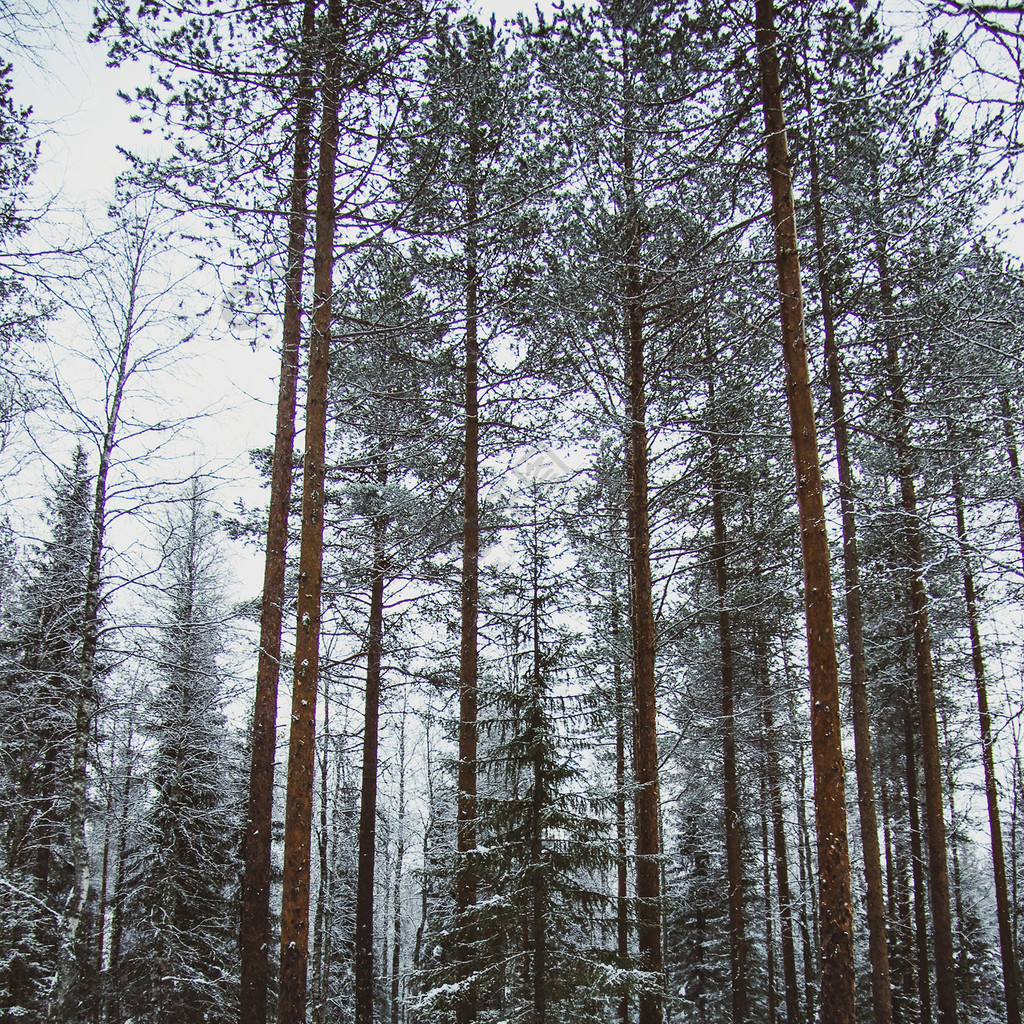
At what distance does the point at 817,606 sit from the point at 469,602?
5.41m

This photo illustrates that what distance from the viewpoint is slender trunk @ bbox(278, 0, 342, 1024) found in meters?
5.96

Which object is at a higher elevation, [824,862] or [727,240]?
[727,240]

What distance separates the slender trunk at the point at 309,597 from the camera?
5957mm

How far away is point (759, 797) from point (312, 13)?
20375 mm

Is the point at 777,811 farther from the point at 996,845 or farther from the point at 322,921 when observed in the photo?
the point at 322,921

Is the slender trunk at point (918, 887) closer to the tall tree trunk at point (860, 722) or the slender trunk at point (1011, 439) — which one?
the tall tree trunk at point (860, 722)

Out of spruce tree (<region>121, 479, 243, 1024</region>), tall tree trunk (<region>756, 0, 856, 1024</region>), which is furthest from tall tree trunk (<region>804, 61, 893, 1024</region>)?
spruce tree (<region>121, 479, 243, 1024</region>)

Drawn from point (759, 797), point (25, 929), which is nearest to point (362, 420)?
point (25, 929)

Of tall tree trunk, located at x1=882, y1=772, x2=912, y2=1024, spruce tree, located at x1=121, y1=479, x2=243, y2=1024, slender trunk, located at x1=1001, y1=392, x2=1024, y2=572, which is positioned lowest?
tall tree trunk, located at x1=882, y1=772, x2=912, y2=1024

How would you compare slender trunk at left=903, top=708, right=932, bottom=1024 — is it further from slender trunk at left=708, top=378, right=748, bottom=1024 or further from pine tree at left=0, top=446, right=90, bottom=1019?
pine tree at left=0, top=446, right=90, bottom=1019

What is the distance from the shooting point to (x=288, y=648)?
10031 mm

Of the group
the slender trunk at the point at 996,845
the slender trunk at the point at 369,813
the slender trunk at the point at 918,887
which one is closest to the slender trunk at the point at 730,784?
the slender trunk at the point at 918,887

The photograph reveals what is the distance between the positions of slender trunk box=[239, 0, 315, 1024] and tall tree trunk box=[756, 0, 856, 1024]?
506 cm

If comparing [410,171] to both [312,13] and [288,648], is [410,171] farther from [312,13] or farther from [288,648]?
[288,648]
